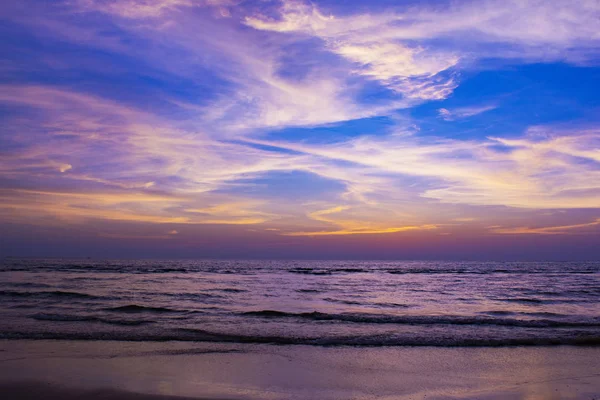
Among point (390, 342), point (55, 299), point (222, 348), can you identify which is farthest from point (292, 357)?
point (55, 299)

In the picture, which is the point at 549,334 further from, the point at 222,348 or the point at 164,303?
the point at 164,303

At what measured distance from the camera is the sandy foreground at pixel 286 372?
25.6 feet

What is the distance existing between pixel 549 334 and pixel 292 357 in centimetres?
1008

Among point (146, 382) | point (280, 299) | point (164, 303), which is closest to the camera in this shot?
point (146, 382)

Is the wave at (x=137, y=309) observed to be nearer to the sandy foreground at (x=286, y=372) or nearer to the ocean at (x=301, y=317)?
the ocean at (x=301, y=317)

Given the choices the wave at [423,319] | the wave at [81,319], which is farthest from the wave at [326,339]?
the wave at [423,319]

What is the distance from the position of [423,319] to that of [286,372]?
408 inches

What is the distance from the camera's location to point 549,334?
1446 cm

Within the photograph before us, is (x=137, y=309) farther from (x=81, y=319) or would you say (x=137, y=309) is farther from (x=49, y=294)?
(x=49, y=294)

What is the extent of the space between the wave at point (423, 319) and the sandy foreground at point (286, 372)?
4.69m

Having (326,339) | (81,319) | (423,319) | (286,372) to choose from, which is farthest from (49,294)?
(423,319)

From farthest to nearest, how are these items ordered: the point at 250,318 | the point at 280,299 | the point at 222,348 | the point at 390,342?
the point at 280,299 → the point at 250,318 → the point at 390,342 → the point at 222,348

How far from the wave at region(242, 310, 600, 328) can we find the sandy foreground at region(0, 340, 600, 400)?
4.69m

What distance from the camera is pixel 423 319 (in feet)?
58.1
